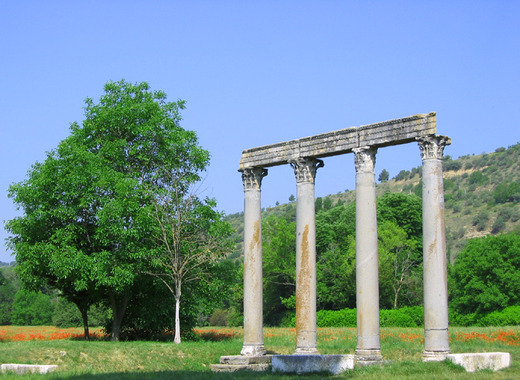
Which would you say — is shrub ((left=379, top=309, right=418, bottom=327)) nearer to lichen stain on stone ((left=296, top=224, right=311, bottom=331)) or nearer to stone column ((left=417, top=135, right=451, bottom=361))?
lichen stain on stone ((left=296, top=224, right=311, bottom=331))

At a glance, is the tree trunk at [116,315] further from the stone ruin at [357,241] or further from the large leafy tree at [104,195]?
the stone ruin at [357,241]

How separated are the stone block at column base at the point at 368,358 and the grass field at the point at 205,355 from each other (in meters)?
0.68

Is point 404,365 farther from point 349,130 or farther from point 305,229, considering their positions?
point 349,130

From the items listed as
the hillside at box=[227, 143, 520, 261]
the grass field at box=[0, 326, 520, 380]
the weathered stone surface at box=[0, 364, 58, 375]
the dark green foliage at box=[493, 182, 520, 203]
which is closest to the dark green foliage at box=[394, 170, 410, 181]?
the hillside at box=[227, 143, 520, 261]

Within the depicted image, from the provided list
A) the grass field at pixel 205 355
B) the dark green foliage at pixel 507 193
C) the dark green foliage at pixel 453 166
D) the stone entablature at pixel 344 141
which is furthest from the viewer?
the dark green foliage at pixel 453 166

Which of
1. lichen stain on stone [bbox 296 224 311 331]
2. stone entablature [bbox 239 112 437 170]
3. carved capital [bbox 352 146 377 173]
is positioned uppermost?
stone entablature [bbox 239 112 437 170]

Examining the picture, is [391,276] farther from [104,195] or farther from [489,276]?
[104,195]

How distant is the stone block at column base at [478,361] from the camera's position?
74.1ft

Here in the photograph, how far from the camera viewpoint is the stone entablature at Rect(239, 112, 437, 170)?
2546cm

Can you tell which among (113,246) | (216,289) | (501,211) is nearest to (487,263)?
(216,289)

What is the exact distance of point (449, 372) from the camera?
851 inches

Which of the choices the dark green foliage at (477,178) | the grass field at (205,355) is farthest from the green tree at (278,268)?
the dark green foliage at (477,178)

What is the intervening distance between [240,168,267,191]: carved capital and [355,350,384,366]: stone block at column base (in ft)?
32.4

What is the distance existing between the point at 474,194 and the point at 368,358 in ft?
435
